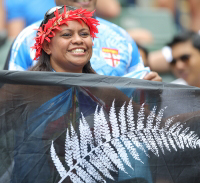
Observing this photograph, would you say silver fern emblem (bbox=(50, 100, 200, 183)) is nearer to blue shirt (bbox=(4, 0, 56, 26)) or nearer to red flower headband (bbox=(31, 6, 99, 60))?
red flower headband (bbox=(31, 6, 99, 60))

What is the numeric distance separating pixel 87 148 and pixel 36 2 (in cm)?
258

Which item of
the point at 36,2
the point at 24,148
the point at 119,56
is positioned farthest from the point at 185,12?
the point at 24,148

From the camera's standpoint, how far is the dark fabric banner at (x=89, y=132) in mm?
2115

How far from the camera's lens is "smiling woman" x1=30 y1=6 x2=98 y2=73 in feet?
8.27

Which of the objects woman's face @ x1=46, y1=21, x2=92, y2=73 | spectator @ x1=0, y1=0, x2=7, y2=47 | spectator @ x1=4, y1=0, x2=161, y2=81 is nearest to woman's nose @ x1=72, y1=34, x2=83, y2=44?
woman's face @ x1=46, y1=21, x2=92, y2=73

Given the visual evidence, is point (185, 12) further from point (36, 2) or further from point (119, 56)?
point (119, 56)

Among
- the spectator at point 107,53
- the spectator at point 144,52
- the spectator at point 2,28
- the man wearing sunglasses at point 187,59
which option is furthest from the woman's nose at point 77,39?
the man wearing sunglasses at point 187,59

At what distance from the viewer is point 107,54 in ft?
10.4

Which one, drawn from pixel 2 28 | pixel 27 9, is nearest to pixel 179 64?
pixel 27 9

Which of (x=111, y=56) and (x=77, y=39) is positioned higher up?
(x=77, y=39)

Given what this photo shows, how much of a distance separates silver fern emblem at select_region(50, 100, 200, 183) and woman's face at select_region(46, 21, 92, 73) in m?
0.49

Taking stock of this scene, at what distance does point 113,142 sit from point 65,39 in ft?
2.52

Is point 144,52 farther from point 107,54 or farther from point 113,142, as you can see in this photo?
point 113,142

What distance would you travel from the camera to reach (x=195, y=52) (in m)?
4.61
